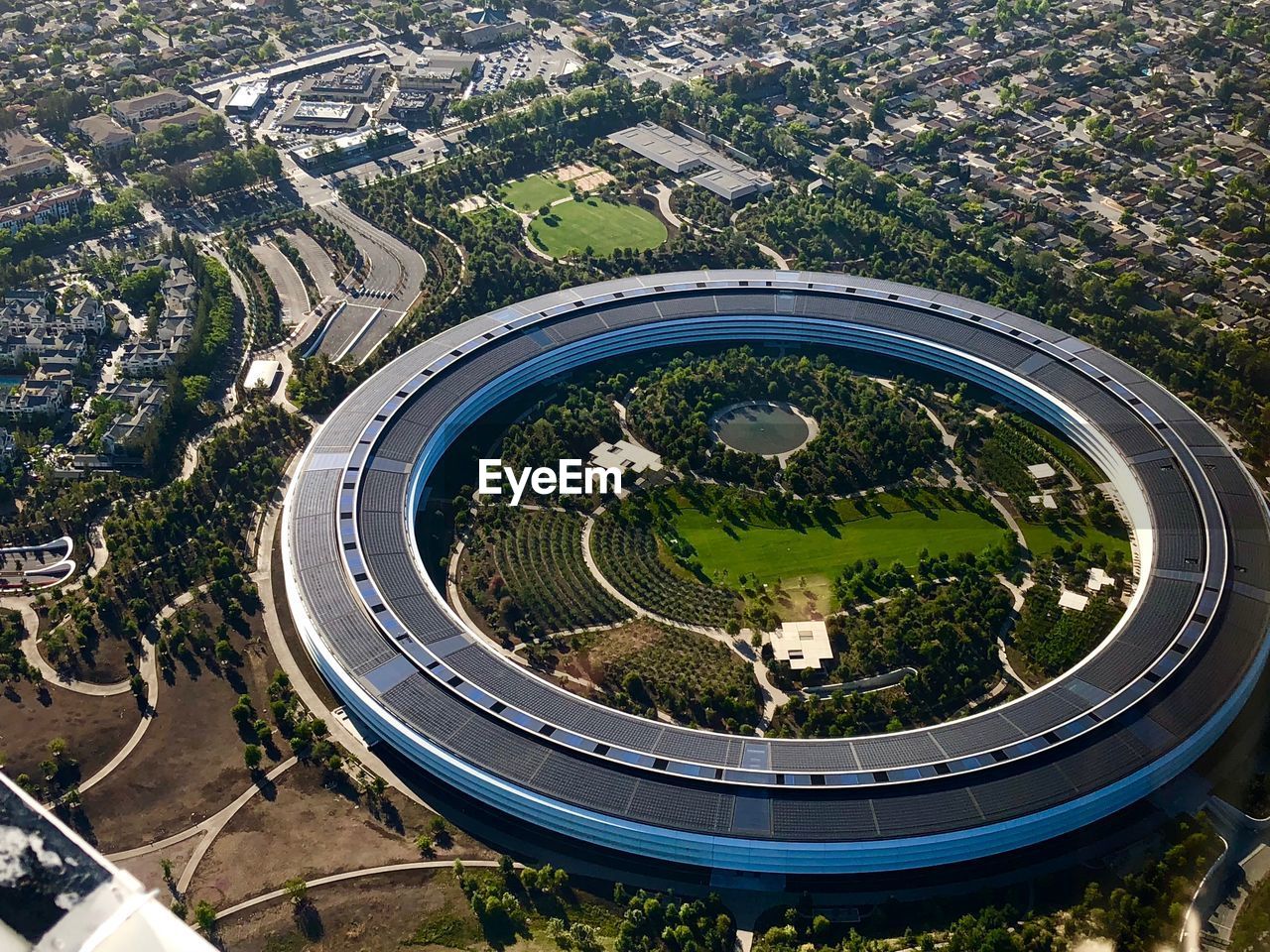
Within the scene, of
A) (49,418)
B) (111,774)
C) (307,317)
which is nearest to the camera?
(111,774)

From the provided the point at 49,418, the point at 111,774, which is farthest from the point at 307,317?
the point at 111,774

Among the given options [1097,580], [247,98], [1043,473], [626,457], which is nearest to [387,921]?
[626,457]

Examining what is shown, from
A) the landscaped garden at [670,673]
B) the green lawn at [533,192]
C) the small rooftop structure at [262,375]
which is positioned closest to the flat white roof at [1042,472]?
the landscaped garden at [670,673]

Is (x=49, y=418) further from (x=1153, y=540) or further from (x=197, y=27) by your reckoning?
(x=197, y=27)

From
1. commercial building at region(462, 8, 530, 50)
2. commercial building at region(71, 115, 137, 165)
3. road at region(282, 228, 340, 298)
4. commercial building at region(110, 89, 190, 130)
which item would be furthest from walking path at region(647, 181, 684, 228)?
commercial building at region(71, 115, 137, 165)

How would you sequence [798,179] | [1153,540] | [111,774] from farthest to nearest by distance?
[798,179] < [1153,540] < [111,774]

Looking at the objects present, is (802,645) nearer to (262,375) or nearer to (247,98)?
(262,375)

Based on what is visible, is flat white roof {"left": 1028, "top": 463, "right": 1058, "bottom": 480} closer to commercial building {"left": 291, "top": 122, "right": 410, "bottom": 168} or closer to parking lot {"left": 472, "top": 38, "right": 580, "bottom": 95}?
commercial building {"left": 291, "top": 122, "right": 410, "bottom": 168}

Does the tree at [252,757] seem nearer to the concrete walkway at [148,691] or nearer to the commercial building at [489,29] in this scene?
the concrete walkway at [148,691]
